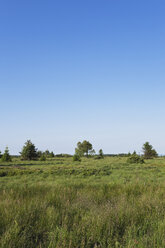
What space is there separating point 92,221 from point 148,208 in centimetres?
190

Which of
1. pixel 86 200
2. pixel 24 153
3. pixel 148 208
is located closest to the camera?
pixel 148 208

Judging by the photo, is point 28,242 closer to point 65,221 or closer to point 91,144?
point 65,221

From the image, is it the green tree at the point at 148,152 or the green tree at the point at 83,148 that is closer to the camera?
the green tree at the point at 148,152

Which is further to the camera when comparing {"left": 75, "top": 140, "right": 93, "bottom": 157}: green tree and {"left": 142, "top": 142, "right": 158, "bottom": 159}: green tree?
{"left": 75, "top": 140, "right": 93, "bottom": 157}: green tree

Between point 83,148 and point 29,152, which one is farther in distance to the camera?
point 83,148

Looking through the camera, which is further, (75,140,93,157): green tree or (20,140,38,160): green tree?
(75,140,93,157): green tree

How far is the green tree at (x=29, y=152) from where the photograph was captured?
1928 inches

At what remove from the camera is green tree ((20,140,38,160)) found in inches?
1928

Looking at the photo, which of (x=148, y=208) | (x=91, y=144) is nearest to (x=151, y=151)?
(x=91, y=144)

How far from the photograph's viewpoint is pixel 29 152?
49.0 m

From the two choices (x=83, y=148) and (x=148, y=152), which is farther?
(x=83, y=148)

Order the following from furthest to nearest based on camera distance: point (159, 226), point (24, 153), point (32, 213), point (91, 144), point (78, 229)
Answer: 1. point (91, 144)
2. point (24, 153)
3. point (32, 213)
4. point (159, 226)
5. point (78, 229)

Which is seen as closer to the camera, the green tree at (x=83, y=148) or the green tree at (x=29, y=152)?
the green tree at (x=29, y=152)

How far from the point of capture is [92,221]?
3.10m
